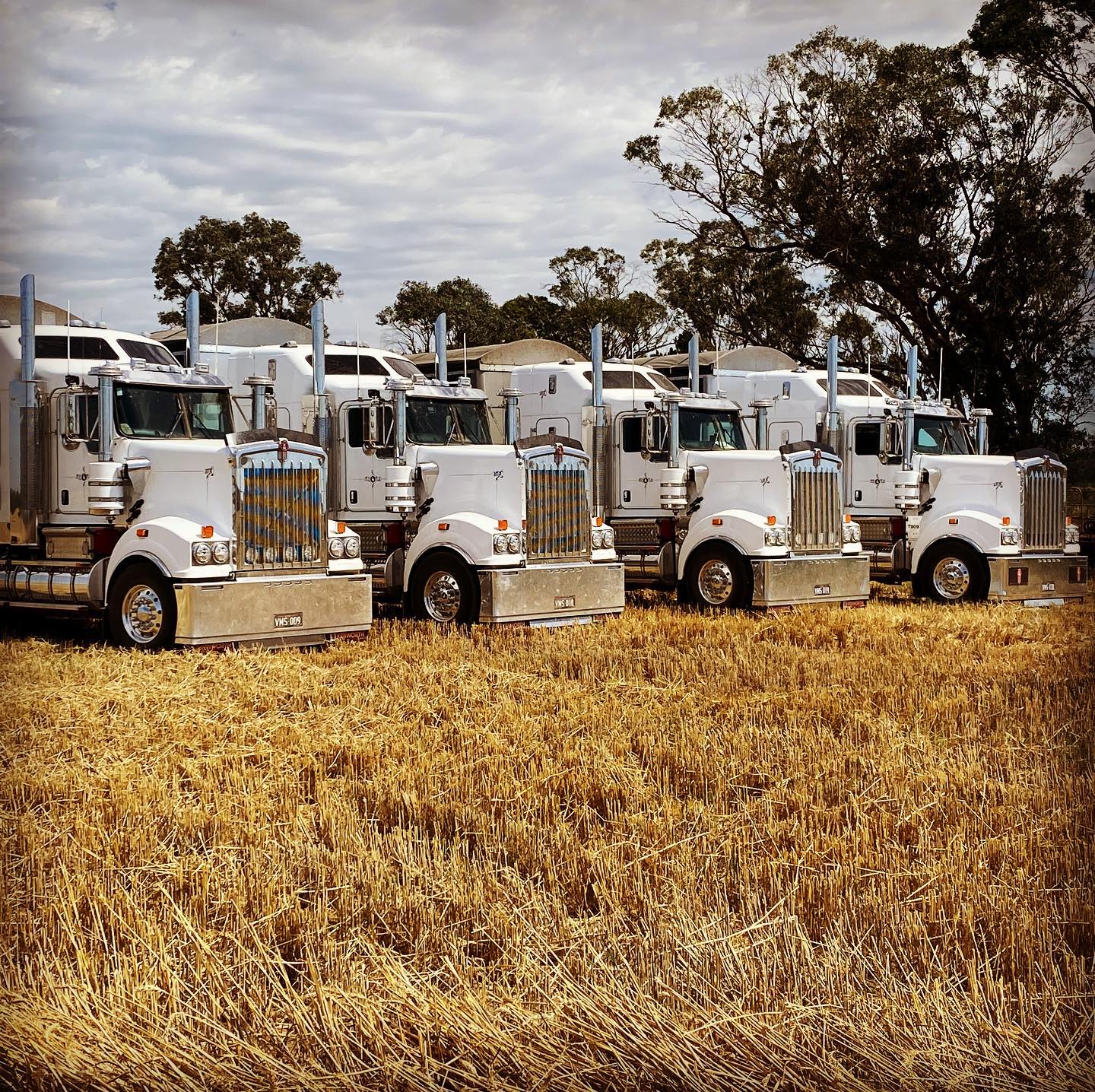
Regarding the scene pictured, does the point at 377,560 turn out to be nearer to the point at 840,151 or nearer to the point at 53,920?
the point at 840,151

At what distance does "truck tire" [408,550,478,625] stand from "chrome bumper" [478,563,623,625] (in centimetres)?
18

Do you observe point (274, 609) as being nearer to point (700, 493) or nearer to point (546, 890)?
Answer: point (700, 493)

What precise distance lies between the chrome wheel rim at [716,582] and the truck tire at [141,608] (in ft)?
23.0

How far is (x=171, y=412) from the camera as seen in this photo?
13.5m

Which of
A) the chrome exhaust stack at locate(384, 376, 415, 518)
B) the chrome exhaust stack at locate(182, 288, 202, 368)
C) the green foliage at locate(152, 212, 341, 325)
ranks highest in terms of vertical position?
the green foliage at locate(152, 212, 341, 325)

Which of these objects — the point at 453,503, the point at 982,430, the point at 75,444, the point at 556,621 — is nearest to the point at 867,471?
the point at 982,430

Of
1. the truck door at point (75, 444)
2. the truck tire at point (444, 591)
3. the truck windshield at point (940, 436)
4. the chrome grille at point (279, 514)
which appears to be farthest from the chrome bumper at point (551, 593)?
the truck windshield at point (940, 436)

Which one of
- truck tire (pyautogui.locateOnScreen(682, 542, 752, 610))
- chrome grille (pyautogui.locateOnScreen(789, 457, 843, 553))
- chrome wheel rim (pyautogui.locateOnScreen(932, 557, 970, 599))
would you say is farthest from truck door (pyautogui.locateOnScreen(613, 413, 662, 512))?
chrome wheel rim (pyautogui.locateOnScreen(932, 557, 970, 599))

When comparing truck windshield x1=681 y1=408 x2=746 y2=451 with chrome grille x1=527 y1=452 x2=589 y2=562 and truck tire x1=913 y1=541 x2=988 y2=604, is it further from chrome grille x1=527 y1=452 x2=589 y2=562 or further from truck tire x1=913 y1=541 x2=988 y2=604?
truck tire x1=913 y1=541 x2=988 y2=604

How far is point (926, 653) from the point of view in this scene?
467 inches

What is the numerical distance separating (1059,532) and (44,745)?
47.0ft

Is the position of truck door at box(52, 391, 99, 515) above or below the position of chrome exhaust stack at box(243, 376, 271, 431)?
below

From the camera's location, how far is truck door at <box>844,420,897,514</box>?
1983cm

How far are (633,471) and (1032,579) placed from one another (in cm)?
542
